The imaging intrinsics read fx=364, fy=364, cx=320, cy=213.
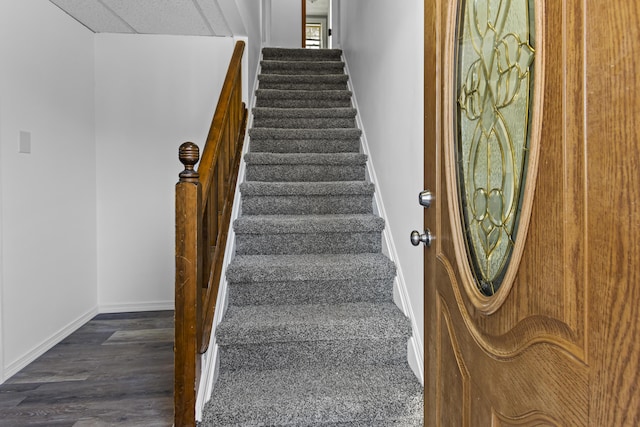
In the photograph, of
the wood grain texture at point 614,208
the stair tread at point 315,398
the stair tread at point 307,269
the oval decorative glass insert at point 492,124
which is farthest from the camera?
the stair tread at point 307,269

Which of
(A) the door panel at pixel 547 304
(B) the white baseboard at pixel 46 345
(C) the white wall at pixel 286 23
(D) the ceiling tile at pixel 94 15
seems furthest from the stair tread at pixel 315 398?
(C) the white wall at pixel 286 23

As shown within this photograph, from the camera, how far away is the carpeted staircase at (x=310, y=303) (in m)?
1.40

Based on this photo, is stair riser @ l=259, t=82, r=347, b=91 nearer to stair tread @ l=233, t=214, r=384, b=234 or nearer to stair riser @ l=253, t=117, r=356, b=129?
stair riser @ l=253, t=117, r=356, b=129

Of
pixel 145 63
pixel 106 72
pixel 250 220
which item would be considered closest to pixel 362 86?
pixel 250 220

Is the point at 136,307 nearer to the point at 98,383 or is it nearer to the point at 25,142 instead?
the point at 98,383

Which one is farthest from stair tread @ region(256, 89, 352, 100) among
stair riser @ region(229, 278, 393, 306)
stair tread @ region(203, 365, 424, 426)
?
stair tread @ region(203, 365, 424, 426)

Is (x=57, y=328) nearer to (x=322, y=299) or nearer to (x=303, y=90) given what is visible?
(x=322, y=299)

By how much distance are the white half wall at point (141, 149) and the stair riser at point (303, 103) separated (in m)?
0.62

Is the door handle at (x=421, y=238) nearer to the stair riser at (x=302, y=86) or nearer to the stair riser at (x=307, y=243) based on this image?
the stair riser at (x=307, y=243)

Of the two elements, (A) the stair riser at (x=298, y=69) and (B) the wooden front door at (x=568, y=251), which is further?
(A) the stair riser at (x=298, y=69)

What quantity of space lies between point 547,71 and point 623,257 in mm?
285

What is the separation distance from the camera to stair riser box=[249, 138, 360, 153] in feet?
9.52

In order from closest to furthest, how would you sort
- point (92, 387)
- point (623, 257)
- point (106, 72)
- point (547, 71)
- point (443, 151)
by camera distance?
point (623, 257), point (547, 71), point (443, 151), point (92, 387), point (106, 72)

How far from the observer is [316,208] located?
96.0 inches
